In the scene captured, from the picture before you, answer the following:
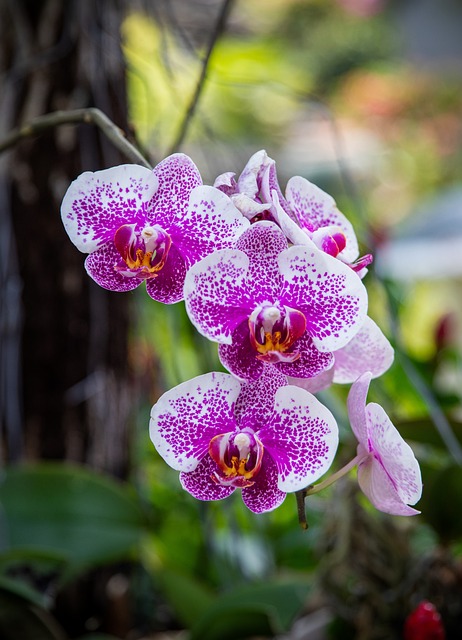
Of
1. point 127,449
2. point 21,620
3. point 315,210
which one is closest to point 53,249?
point 127,449

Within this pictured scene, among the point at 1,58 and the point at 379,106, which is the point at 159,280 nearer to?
the point at 1,58

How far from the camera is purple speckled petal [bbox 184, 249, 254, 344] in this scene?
0.99 ft

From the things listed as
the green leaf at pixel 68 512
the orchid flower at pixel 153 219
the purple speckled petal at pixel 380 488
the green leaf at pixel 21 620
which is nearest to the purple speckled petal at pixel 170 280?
A: the orchid flower at pixel 153 219

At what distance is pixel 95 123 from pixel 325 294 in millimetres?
175

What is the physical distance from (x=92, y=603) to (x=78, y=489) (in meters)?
0.19

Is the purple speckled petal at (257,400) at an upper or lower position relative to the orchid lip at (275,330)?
lower

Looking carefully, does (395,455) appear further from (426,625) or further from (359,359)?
(426,625)

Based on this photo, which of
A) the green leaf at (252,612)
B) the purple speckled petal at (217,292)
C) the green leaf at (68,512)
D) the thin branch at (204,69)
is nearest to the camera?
the purple speckled petal at (217,292)

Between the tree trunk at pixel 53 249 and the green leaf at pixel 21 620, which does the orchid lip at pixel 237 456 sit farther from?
the tree trunk at pixel 53 249

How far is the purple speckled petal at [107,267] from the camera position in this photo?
341 millimetres

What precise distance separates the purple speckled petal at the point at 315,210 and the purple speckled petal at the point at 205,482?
107mm

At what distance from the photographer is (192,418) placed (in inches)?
12.5

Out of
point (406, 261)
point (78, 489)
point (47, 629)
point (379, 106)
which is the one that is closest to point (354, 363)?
point (47, 629)

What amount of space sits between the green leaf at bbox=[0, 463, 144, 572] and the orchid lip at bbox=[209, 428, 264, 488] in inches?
17.5
